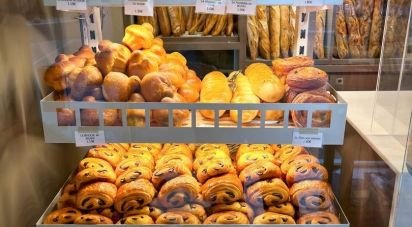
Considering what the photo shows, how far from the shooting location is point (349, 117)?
119 centimetres

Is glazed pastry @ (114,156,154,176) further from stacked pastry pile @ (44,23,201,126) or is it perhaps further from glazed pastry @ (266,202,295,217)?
glazed pastry @ (266,202,295,217)

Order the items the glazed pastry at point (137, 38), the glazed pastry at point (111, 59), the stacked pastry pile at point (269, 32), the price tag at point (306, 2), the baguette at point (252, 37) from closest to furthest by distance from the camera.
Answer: the price tag at point (306, 2) < the glazed pastry at point (111, 59) < the glazed pastry at point (137, 38) < the stacked pastry pile at point (269, 32) < the baguette at point (252, 37)

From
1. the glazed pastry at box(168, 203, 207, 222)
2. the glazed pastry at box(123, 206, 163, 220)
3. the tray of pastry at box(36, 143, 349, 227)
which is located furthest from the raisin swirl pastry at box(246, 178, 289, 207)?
the glazed pastry at box(123, 206, 163, 220)

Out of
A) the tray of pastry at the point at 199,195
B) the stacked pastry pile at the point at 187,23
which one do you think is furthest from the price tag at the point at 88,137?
the stacked pastry pile at the point at 187,23

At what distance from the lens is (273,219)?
94cm

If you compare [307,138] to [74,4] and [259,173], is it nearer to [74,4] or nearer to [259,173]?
[259,173]

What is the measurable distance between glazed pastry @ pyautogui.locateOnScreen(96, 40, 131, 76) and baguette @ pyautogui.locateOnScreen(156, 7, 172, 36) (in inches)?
40.5

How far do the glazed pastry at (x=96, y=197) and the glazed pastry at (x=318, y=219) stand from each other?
1.47 feet

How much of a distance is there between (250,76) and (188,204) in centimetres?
35

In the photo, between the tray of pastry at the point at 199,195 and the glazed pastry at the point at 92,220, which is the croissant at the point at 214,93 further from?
the glazed pastry at the point at 92,220

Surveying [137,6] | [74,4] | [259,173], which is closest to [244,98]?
[259,173]

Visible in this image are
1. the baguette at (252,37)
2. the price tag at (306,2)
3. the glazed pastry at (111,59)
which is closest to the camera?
the price tag at (306,2)

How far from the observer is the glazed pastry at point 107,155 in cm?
104

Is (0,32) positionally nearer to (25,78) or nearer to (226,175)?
(25,78)
